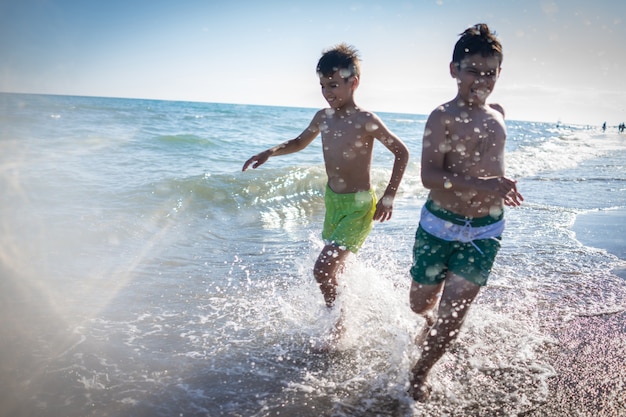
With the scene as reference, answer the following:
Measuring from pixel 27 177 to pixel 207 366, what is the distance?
7194mm

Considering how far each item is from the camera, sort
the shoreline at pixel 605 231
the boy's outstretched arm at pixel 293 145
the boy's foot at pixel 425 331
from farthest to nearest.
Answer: the shoreline at pixel 605 231, the boy's outstretched arm at pixel 293 145, the boy's foot at pixel 425 331

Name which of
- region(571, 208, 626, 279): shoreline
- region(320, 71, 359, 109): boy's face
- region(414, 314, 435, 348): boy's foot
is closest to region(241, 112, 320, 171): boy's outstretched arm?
region(320, 71, 359, 109): boy's face

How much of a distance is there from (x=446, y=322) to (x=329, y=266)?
967 millimetres

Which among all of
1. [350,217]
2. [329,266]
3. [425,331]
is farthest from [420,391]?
[350,217]

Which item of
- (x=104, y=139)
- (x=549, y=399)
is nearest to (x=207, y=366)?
(x=549, y=399)

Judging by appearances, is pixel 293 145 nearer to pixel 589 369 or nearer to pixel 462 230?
pixel 462 230

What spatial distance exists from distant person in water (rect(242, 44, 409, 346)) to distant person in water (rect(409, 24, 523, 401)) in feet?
2.07

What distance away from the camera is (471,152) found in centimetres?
252

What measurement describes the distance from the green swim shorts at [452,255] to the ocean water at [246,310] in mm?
610

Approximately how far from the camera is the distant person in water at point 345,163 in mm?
3219

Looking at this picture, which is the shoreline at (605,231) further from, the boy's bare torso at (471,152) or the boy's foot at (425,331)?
the boy's bare torso at (471,152)

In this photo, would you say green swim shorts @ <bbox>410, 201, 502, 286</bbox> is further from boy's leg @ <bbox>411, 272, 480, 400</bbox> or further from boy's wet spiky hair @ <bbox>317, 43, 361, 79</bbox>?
boy's wet spiky hair @ <bbox>317, 43, 361, 79</bbox>

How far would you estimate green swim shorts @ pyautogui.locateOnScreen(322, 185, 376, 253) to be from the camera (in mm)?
3254

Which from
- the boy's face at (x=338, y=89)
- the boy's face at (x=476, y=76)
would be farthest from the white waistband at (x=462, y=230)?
the boy's face at (x=338, y=89)
